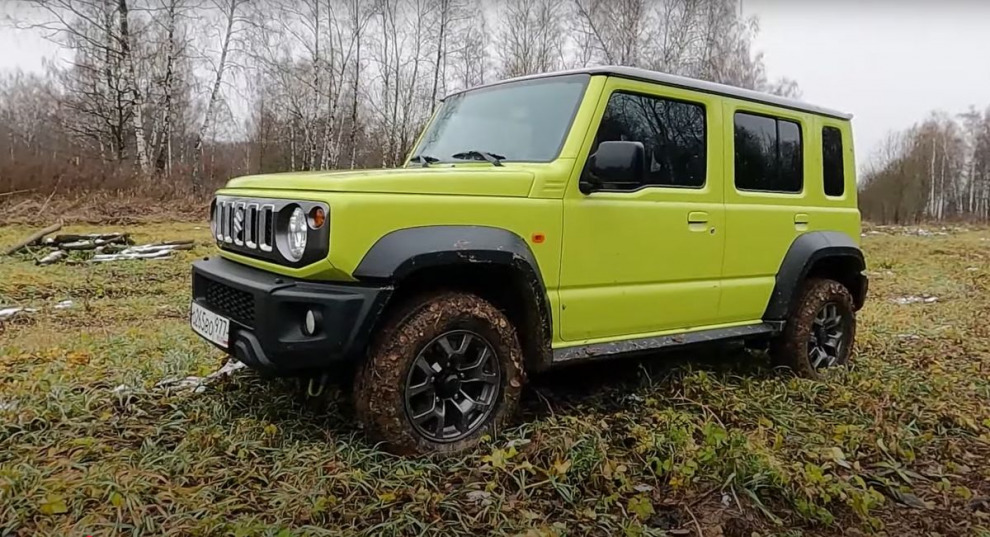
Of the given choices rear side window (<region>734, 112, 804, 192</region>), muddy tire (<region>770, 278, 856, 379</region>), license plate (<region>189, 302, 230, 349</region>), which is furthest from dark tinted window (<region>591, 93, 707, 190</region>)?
license plate (<region>189, 302, 230, 349</region>)

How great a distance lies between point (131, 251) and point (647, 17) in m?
18.8

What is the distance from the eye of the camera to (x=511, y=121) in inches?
146

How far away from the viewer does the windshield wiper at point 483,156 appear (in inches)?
137

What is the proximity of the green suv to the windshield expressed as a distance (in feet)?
0.04

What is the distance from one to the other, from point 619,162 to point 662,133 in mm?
730

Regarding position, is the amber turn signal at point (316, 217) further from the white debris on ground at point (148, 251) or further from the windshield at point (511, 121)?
the white debris on ground at point (148, 251)

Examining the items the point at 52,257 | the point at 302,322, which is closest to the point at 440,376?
the point at 302,322

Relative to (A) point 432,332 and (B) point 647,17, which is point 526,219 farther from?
(B) point 647,17

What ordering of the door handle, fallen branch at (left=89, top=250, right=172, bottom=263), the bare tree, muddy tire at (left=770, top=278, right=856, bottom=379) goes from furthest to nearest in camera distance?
1. the bare tree
2. fallen branch at (left=89, top=250, right=172, bottom=263)
3. muddy tire at (left=770, top=278, right=856, bottom=379)
4. the door handle

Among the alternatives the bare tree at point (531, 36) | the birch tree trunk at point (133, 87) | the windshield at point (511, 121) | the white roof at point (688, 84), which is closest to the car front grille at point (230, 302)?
the windshield at point (511, 121)

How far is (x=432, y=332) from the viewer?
9.52 feet

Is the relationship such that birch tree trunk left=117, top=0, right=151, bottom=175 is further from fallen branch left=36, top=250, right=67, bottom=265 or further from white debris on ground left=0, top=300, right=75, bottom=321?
white debris on ground left=0, top=300, right=75, bottom=321

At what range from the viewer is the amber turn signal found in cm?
266

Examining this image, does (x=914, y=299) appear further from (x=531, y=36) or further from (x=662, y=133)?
(x=531, y=36)
